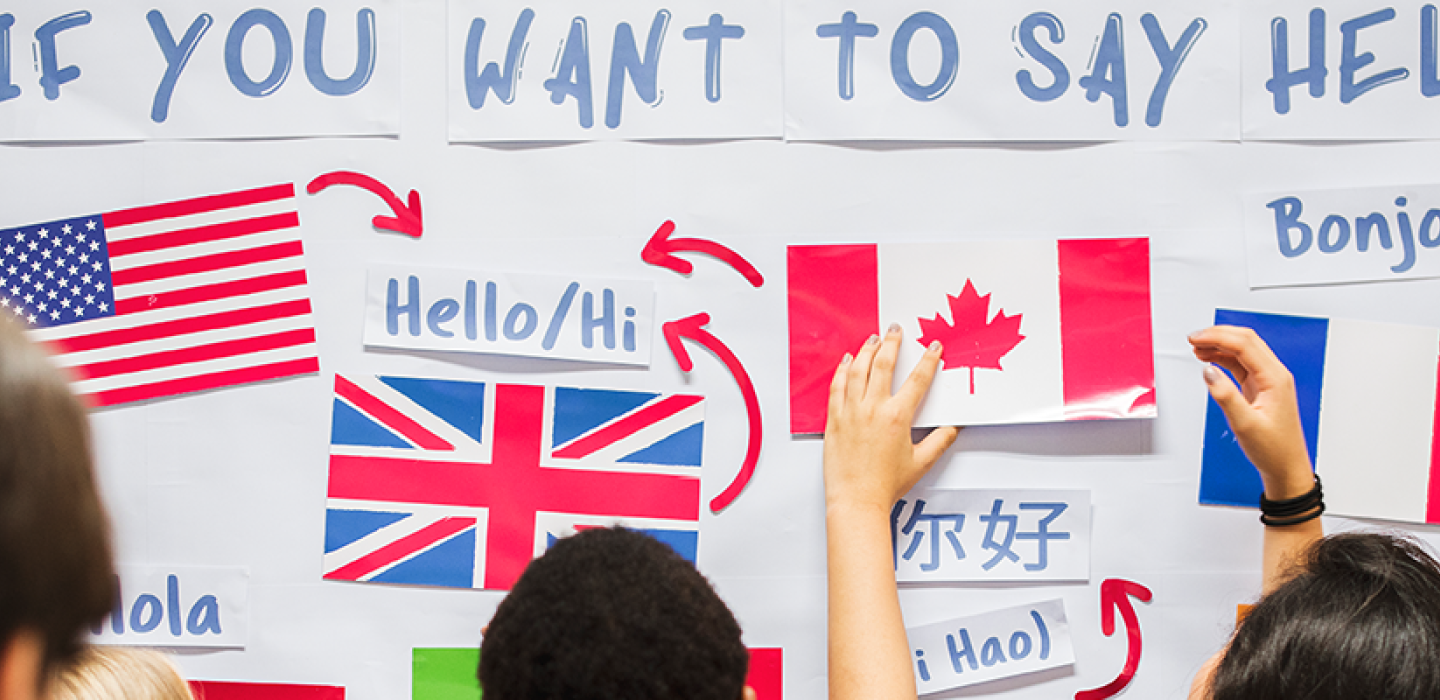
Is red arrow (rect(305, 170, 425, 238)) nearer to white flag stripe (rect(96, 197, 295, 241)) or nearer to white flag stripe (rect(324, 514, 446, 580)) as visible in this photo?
white flag stripe (rect(96, 197, 295, 241))

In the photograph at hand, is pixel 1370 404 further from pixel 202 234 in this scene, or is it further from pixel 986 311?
pixel 202 234

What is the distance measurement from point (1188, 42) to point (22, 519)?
0.83 m

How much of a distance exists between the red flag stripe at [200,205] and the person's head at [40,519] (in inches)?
21.4

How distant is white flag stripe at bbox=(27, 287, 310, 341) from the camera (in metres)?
0.75

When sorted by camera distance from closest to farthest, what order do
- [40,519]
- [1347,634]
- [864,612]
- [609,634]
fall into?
[40,519] < [609,634] < [1347,634] < [864,612]

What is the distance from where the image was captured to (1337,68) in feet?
2.45

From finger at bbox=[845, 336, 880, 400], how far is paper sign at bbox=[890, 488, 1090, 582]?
0.11m

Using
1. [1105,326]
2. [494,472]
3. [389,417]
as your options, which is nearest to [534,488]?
[494,472]

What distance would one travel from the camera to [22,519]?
24 cm

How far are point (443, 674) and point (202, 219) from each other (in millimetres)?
436

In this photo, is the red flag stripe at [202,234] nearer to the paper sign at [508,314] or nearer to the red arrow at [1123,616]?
the paper sign at [508,314]

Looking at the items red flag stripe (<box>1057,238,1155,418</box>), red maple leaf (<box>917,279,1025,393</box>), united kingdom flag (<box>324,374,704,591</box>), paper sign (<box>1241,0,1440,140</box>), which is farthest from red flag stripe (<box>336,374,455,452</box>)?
paper sign (<box>1241,0,1440,140</box>)

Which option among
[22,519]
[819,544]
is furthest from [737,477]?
[22,519]

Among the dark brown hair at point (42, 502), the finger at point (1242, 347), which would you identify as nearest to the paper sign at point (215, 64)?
the dark brown hair at point (42, 502)
